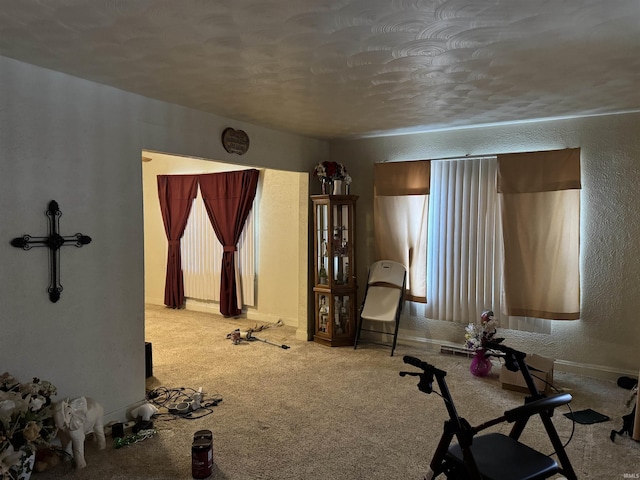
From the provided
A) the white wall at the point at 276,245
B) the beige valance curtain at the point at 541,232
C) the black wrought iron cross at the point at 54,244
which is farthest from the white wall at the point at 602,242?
the black wrought iron cross at the point at 54,244

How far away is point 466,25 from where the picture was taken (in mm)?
2107

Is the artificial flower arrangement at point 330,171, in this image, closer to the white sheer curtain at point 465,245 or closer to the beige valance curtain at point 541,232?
the white sheer curtain at point 465,245

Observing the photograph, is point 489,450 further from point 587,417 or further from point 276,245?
point 276,245

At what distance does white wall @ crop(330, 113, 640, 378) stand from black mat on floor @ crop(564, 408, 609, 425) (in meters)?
0.89

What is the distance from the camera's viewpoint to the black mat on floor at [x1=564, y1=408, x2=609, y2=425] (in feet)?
10.4

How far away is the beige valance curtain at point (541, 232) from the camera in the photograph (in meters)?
4.09

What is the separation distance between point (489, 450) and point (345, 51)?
202 centimetres

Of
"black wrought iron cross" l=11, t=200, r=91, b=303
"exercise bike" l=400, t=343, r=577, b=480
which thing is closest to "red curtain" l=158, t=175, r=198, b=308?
"black wrought iron cross" l=11, t=200, r=91, b=303

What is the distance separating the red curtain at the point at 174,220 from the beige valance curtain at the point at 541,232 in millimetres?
4476

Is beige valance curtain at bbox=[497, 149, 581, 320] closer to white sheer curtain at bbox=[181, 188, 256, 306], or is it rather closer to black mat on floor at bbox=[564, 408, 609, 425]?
black mat on floor at bbox=[564, 408, 609, 425]

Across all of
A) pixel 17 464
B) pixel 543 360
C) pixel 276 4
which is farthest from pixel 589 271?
pixel 17 464

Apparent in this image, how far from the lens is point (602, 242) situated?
4.02 m

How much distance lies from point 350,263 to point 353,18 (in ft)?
10.8

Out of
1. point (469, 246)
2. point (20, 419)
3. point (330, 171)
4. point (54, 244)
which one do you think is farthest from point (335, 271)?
point (20, 419)
